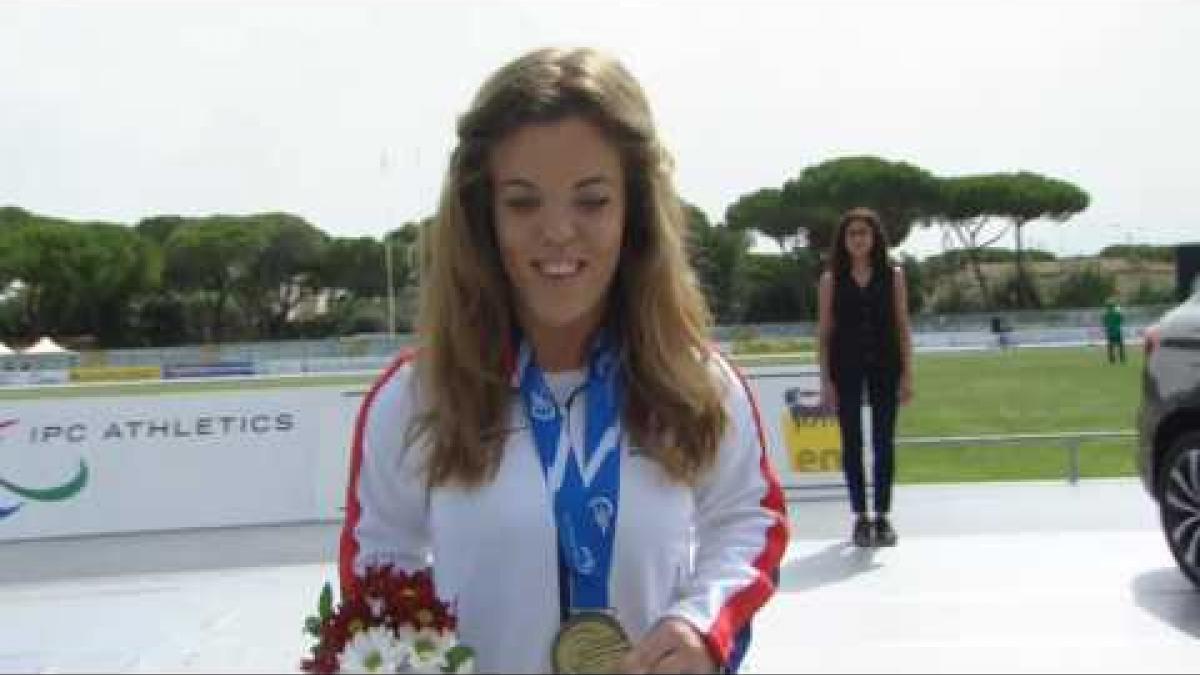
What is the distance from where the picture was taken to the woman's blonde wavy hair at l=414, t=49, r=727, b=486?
6.56 ft

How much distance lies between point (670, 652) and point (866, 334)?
20.8 ft

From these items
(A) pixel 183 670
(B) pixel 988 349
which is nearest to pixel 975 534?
(A) pixel 183 670

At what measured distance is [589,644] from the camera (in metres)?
1.92

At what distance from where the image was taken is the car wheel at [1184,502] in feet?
21.3

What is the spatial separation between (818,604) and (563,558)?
Result: 522 centimetres

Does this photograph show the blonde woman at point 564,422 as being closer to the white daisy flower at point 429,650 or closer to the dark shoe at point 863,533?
the white daisy flower at point 429,650

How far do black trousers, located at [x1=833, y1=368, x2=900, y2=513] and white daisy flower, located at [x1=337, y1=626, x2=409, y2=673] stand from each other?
6515mm

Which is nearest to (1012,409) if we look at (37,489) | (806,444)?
(806,444)

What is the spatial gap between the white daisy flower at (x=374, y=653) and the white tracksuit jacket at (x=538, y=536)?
0.20m

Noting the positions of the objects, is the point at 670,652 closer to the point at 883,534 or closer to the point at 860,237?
the point at 860,237

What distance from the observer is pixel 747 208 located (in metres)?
99.9

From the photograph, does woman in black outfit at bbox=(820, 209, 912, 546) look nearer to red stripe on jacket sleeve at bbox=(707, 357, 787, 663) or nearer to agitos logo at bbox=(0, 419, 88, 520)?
agitos logo at bbox=(0, 419, 88, 520)

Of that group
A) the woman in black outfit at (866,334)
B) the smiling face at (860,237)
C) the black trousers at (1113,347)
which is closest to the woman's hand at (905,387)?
the woman in black outfit at (866,334)

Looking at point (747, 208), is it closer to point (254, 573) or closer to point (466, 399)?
point (254, 573)
